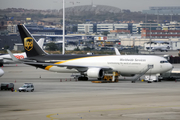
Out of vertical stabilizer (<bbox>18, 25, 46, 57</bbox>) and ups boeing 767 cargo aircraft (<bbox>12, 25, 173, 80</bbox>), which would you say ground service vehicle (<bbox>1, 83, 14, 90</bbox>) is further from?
vertical stabilizer (<bbox>18, 25, 46, 57</bbox>)

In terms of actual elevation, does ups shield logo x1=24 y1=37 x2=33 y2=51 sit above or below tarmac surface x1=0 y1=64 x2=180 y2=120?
above

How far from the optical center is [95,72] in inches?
2525

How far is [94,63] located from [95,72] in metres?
3.38

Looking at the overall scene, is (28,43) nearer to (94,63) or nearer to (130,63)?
(94,63)

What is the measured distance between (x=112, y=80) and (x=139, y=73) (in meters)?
5.12

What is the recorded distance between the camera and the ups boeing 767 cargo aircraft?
212 ft

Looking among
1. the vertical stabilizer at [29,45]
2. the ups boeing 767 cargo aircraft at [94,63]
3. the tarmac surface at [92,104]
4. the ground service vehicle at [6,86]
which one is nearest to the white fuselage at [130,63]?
the ups boeing 767 cargo aircraft at [94,63]

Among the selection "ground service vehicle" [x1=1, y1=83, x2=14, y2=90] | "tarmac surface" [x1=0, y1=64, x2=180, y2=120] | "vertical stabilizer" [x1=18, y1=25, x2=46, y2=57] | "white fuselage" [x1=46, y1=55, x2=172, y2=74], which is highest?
"vertical stabilizer" [x1=18, y1=25, x2=46, y2=57]

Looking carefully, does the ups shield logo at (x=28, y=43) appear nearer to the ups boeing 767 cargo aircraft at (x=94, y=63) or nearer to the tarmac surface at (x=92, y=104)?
the ups boeing 767 cargo aircraft at (x=94, y=63)

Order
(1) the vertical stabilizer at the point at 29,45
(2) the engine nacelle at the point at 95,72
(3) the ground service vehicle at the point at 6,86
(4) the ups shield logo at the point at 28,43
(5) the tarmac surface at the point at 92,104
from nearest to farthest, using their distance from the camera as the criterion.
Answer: (5) the tarmac surface at the point at 92,104
(3) the ground service vehicle at the point at 6,86
(2) the engine nacelle at the point at 95,72
(1) the vertical stabilizer at the point at 29,45
(4) the ups shield logo at the point at 28,43

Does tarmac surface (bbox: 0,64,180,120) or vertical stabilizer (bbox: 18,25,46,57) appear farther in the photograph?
vertical stabilizer (bbox: 18,25,46,57)

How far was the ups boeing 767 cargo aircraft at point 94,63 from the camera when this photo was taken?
64512 millimetres

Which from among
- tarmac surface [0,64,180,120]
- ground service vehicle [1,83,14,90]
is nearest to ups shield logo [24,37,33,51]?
ground service vehicle [1,83,14,90]

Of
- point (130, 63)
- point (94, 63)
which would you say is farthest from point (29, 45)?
point (130, 63)
